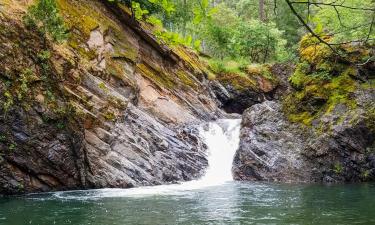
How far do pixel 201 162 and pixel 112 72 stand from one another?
666 centimetres

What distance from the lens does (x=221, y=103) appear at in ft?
98.6

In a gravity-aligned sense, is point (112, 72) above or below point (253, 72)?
below

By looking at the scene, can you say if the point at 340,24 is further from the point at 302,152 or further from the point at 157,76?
the point at 157,76

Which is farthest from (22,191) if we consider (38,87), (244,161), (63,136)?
(244,161)

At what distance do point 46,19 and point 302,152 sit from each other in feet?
45.1

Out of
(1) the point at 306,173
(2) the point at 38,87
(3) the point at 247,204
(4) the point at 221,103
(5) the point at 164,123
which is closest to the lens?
(3) the point at 247,204

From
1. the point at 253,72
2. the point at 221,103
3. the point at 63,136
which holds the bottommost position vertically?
the point at 63,136

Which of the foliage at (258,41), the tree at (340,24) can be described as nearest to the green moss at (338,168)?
the tree at (340,24)

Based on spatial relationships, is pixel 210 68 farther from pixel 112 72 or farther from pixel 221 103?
pixel 112 72

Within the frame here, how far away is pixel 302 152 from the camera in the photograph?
2130 cm

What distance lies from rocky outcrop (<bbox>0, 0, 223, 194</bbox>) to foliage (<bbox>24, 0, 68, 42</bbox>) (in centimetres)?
29

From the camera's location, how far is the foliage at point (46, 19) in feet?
57.2

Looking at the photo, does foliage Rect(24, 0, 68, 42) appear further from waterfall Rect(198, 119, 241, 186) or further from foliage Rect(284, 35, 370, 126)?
foliage Rect(284, 35, 370, 126)

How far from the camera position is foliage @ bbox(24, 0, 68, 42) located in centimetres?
1742
